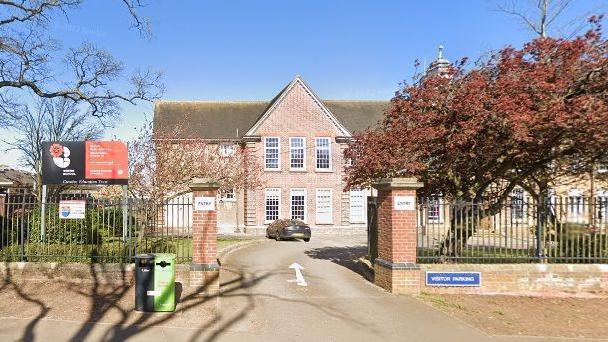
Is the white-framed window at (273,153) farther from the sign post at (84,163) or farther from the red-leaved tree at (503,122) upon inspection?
the red-leaved tree at (503,122)

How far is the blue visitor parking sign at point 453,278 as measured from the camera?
9.87 meters

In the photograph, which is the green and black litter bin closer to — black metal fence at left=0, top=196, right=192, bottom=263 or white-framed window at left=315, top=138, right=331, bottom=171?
black metal fence at left=0, top=196, right=192, bottom=263

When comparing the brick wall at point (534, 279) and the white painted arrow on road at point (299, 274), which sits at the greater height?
the brick wall at point (534, 279)

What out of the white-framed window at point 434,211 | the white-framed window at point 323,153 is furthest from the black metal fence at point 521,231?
the white-framed window at point 323,153

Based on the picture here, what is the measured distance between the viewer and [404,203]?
9859 millimetres

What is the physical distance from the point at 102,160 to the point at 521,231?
11348 mm

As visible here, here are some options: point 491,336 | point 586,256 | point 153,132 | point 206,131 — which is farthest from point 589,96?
point 206,131

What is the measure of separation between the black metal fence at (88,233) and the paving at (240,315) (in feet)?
3.42

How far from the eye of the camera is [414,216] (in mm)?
9844

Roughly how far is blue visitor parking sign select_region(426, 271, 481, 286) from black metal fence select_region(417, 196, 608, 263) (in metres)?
0.51

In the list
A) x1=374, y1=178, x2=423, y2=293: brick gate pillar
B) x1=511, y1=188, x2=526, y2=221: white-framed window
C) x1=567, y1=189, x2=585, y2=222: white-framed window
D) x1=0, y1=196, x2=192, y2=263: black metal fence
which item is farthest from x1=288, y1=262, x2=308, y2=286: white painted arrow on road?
x1=567, y1=189, x2=585, y2=222: white-framed window

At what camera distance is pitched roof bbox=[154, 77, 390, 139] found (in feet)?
107

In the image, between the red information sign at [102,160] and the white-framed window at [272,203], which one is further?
the white-framed window at [272,203]

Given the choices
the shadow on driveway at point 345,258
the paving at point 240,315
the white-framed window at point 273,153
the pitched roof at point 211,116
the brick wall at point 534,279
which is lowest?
the shadow on driveway at point 345,258
